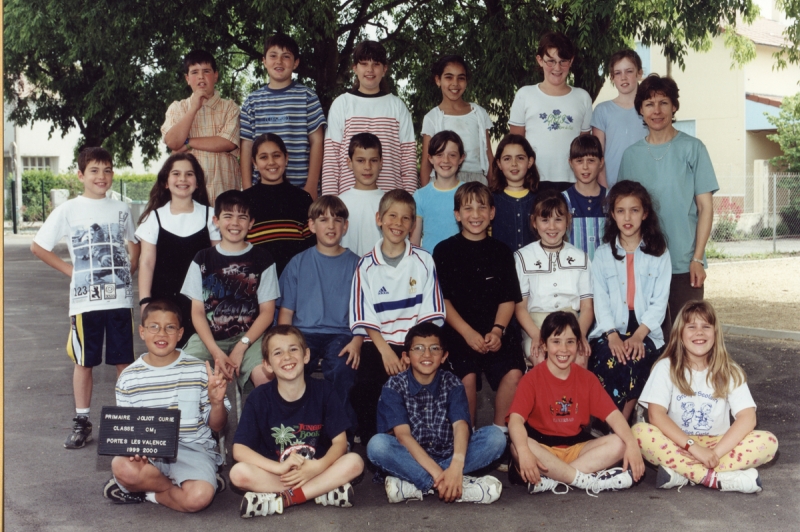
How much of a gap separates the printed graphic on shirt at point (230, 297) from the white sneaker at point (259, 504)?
4.09 ft

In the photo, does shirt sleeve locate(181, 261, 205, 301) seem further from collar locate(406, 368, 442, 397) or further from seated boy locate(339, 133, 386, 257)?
collar locate(406, 368, 442, 397)

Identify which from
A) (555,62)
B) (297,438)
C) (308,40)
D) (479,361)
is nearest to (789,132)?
(308,40)

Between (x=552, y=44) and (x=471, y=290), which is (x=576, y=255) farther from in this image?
(x=552, y=44)

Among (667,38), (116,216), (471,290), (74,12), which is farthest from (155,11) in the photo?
(471,290)

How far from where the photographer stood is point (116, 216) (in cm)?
551

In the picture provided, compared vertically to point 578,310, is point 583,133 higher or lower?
higher

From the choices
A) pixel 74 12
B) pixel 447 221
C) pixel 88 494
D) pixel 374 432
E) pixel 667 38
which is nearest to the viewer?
pixel 88 494

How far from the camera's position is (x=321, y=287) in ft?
17.3

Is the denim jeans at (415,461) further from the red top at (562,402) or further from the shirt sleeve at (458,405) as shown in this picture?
the red top at (562,402)

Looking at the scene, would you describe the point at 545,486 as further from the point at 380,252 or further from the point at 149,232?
the point at 149,232

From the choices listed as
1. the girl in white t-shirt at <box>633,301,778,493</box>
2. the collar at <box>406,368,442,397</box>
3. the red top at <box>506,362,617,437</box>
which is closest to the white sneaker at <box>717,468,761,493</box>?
the girl in white t-shirt at <box>633,301,778,493</box>

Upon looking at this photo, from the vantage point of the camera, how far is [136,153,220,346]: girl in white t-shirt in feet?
17.6

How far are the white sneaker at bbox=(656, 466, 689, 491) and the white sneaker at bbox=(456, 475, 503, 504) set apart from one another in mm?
835

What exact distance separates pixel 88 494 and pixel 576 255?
313cm
